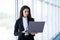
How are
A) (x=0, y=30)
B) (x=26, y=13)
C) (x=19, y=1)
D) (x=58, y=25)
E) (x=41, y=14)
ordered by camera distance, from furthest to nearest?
1. (x=58, y=25)
2. (x=41, y=14)
3. (x=19, y=1)
4. (x=0, y=30)
5. (x=26, y=13)

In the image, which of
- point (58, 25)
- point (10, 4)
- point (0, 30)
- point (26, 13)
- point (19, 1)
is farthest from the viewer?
point (58, 25)

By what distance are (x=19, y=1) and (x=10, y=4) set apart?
391mm

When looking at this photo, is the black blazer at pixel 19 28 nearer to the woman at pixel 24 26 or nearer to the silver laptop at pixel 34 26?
the woman at pixel 24 26

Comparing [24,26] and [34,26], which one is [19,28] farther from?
[34,26]

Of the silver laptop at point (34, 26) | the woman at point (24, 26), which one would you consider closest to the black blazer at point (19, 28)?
the woman at point (24, 26)

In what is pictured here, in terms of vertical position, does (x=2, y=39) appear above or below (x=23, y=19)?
below

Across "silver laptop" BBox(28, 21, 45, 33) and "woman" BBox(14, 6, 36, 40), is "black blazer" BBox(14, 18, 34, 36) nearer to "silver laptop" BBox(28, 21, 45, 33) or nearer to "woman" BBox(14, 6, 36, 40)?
"woman" BBox(14, 6, 36, 40)

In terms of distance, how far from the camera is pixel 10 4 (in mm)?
3260

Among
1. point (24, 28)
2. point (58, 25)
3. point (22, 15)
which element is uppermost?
point (22, 15)

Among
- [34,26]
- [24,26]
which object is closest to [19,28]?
[24,26]

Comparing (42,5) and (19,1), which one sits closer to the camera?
(19,1)

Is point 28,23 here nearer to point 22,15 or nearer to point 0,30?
point 22,15

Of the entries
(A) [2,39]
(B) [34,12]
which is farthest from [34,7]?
(A) [2,39]

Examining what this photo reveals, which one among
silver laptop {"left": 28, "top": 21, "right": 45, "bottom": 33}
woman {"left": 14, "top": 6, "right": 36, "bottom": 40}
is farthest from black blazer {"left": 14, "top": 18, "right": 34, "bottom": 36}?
silver laptop {"left": 28, "top": 21, "right": 45, "bottom": 33}
